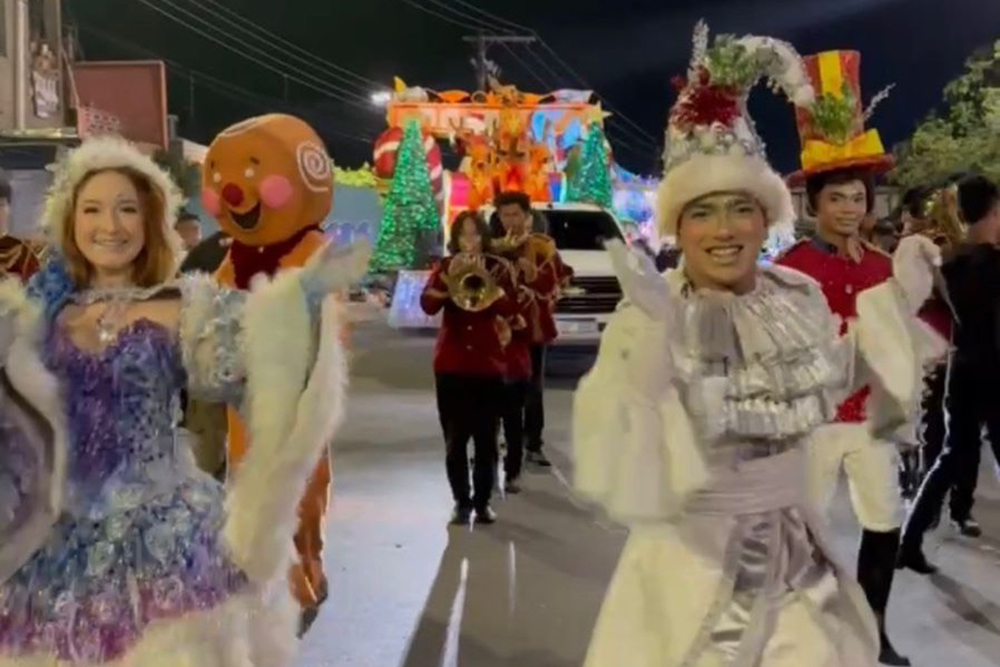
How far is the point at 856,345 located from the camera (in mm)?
3734

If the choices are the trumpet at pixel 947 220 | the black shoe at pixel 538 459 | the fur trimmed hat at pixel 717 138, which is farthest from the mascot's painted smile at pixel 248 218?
the black shoe at pixel 538 459

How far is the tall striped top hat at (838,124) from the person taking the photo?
4590 mm

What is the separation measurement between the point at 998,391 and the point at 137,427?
477 cm

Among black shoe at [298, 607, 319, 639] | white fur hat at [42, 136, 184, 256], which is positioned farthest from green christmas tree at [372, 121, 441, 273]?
white fur hat at [42, 136, 184, 256]

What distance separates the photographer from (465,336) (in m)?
7.60

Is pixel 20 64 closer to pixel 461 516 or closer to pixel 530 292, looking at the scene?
pixel 530 292

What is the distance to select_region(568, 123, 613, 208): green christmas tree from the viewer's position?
2820cm

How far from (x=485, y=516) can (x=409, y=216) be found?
88.4 feet

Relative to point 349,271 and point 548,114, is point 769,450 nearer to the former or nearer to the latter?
point 349,271

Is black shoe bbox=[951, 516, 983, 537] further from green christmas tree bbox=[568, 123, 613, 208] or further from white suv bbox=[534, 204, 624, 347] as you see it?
green christmas tree bbox=[568, 123, 613, 208]

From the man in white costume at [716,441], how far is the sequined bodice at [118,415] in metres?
1.02

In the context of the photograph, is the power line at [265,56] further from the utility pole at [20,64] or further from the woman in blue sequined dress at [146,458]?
the woman in blue sequined dress at [146,458]

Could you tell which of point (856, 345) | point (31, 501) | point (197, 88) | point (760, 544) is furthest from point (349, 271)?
point (197, 88)

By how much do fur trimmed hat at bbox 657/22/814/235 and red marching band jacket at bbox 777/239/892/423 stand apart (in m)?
1.21
